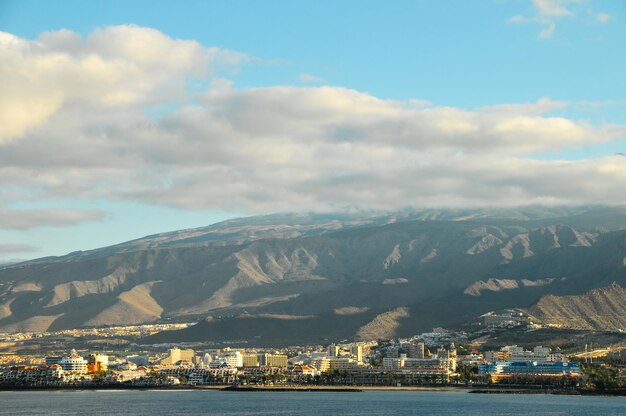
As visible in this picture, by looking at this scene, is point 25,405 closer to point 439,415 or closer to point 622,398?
point 439,415

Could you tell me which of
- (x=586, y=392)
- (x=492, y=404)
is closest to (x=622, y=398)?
(x=586, y=392)

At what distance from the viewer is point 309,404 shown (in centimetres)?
16838

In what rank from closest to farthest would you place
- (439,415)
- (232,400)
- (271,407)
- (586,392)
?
(439,415)
(271,407)
(232,400)
(586,392)

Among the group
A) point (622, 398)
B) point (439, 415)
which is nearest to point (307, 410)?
point (439, 415)

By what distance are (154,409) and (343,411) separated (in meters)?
23.0

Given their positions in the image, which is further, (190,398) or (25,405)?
(190,398)

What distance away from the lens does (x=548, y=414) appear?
149375 millimetres

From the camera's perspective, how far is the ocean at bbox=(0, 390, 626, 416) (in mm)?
151750

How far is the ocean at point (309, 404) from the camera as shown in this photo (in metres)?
152

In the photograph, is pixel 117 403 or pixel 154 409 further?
pixel 117 403

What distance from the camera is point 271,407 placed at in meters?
162

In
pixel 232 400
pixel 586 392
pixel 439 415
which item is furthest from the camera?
pixel 586 392

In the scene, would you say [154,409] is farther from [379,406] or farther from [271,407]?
[379,406]

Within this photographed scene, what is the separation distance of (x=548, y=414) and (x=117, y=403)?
56967 mm
